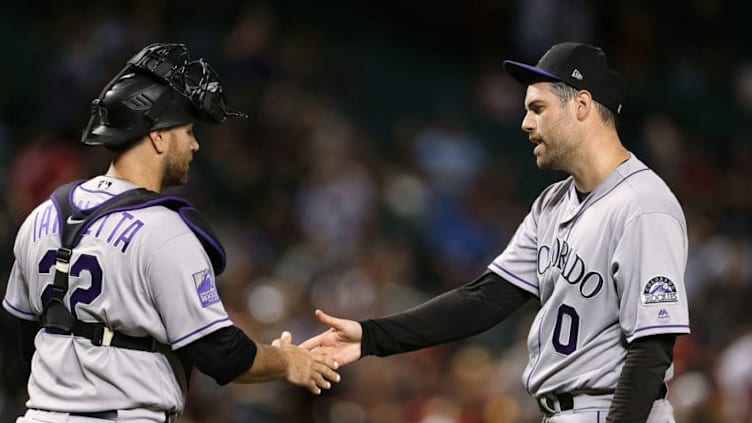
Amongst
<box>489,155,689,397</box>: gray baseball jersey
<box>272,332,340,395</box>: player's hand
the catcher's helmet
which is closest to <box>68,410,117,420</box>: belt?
<box>272,332,340,395</box>: player's hand

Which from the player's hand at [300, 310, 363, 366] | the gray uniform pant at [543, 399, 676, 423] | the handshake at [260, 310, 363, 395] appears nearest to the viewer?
the gray uniform pant at [543, 399, 676, 423]

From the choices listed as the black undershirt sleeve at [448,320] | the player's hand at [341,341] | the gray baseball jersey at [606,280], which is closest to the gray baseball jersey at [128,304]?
the player's hand at [341,341]

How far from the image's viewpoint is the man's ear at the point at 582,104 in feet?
15.3

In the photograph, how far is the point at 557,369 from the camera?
4578mm

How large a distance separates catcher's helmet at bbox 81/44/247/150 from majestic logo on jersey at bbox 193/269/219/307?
549 mm

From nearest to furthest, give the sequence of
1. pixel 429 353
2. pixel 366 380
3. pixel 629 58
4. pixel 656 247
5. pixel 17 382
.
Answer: pixel 656 247 < pixel 17 382 < pixel 366 380 < pixel 429 353 < pixel 629 58

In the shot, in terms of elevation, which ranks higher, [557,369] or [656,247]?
[656,247]

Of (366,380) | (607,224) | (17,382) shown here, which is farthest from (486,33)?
(607,224)

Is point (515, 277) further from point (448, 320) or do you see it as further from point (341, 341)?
point (341, 341)

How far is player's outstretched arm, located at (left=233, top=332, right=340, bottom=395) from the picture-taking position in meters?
4.52

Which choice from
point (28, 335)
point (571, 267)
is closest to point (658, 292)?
point (571, 267)

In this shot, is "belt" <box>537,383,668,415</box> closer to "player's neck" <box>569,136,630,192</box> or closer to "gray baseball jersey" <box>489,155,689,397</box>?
"gray baseball jersey" <box>489,155,689,397</box>

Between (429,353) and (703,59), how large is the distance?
6.60 m

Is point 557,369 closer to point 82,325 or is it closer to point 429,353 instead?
point 82,325
